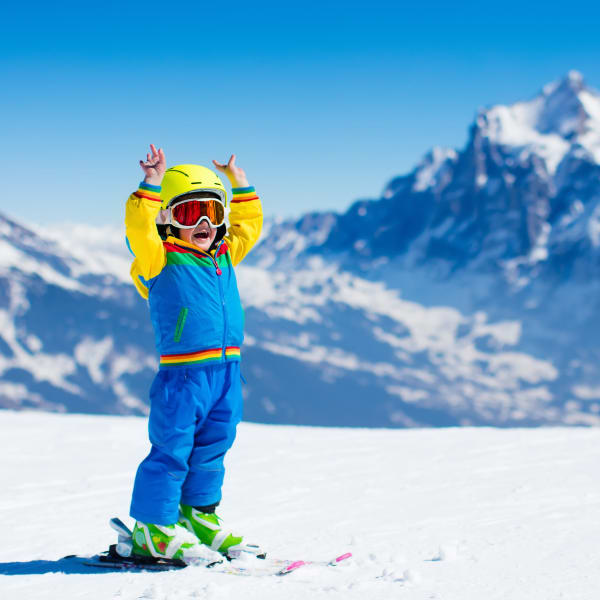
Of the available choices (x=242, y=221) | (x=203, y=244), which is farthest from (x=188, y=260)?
(x=242, y=221)

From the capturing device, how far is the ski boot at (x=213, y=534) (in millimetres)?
4203

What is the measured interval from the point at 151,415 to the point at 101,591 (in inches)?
41.0

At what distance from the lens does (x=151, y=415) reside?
164 inches

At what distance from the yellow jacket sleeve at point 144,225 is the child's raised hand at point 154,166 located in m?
0.05

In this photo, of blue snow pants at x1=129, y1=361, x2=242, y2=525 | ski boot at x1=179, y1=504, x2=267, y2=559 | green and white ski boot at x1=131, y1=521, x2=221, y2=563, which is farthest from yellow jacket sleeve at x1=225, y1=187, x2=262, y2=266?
green and white ski boot at x1=131, y1=521, x2=221, y2=563

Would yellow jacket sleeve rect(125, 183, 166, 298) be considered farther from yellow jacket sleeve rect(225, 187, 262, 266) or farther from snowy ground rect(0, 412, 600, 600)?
snowy ground rect(0, 412, 600, 600)

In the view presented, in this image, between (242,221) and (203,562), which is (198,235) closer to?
(242,221)

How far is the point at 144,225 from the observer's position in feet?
13.2

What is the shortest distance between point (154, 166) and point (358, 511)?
3.14 m

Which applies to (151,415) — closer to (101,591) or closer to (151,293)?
(151,293)

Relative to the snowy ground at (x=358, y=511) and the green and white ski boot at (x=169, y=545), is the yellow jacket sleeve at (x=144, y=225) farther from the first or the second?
the snowy ground at (x=358, y=511)

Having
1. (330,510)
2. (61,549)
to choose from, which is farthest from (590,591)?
(61,549)

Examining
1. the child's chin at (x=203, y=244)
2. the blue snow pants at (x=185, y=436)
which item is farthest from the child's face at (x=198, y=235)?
the blue snow pants at (x=185, y=436)

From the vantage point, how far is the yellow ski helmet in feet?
14.3
